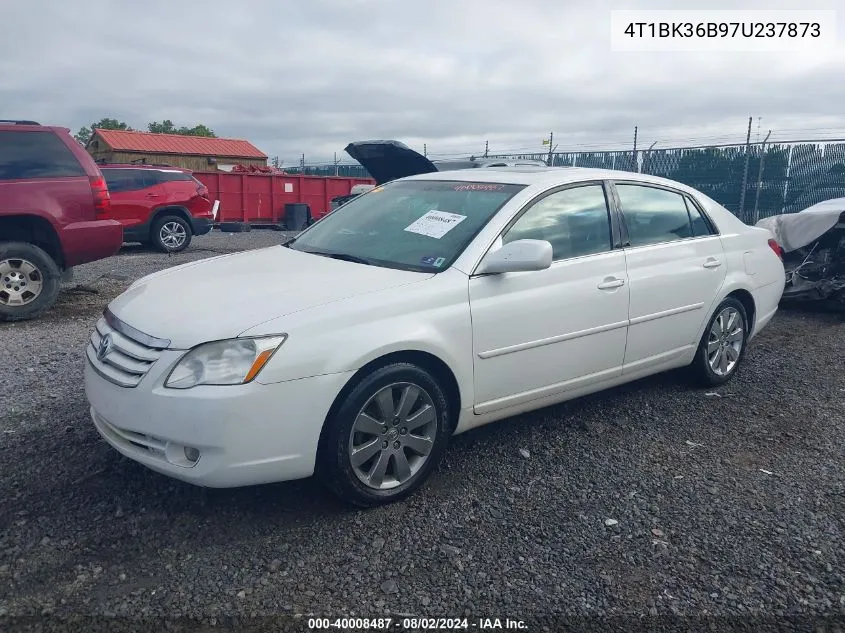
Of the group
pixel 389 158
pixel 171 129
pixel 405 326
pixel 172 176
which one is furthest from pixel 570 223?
pixel 171 129

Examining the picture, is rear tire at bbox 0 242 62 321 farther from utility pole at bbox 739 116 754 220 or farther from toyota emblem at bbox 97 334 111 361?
utility pole at bbox 739 116 754 220

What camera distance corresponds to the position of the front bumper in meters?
2.79

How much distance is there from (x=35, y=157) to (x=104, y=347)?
4.45 m

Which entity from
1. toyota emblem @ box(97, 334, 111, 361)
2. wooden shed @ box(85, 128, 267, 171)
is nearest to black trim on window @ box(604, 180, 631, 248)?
toyota emblem @ box(97, 334, 111, 361)

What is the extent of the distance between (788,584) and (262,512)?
2.20 metres

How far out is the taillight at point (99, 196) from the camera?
6.86m

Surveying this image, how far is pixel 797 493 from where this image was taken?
3.47m

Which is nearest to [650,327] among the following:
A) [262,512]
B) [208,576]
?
[262,512]

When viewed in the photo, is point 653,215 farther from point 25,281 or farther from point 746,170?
point 746,170

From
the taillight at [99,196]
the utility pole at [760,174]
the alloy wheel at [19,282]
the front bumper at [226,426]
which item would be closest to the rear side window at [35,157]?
the taillight at [99,196]

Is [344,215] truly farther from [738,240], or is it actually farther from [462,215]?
[738,240]

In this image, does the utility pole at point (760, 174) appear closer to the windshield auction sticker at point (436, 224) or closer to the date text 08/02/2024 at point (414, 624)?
the windshield auction sticker at point (436, 224)

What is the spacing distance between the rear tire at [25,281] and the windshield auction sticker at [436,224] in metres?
4.53

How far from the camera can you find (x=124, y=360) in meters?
3.04
